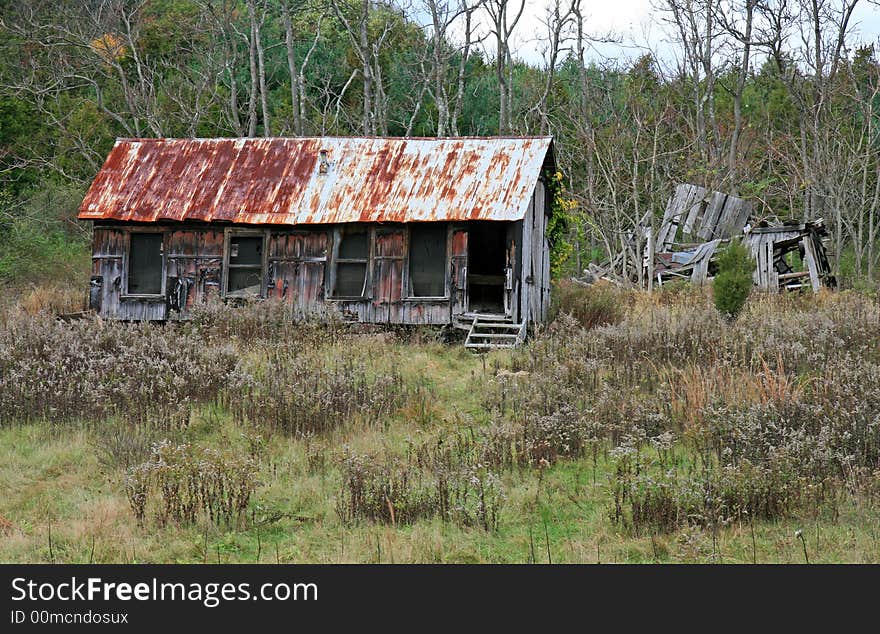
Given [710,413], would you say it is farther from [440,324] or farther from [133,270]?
[133,270]

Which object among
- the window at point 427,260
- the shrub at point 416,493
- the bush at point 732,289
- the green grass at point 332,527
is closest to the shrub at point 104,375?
the green grass at point 332,527

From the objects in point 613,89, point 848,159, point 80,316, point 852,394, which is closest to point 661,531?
point 852,394

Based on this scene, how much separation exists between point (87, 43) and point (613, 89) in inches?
843

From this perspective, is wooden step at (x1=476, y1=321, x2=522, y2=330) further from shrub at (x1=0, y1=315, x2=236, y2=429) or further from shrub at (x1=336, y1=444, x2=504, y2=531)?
shrub at (x1=336, y1=444, x2=504, y2=531)

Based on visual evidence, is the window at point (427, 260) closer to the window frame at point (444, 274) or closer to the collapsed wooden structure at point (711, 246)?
the window frame at point (444, 274)

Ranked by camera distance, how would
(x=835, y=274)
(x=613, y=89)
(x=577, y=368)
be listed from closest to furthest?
(x=577, y=368) → (x=835, y=274) → (x=613, y=89)

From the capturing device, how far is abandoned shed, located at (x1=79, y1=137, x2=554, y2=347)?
60.1 ft

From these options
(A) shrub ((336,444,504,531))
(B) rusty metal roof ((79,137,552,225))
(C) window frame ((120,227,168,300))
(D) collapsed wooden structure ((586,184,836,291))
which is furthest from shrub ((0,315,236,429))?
(D) collapsed wooden structure ((586,184,836,291))

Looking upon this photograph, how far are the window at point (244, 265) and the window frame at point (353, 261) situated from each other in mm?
1634

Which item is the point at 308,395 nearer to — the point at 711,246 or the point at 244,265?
the point at 244,265

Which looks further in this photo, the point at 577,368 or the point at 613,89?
the point at 613,89

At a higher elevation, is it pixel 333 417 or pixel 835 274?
pixel 835 274

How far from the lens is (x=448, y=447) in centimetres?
985

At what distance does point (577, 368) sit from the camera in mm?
12719
